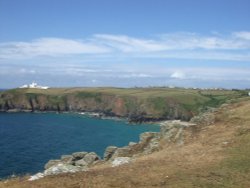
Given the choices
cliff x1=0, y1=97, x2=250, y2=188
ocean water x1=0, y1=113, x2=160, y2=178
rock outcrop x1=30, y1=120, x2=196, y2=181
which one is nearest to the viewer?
cliff x1=0, y1=97, x2=250, y2=188

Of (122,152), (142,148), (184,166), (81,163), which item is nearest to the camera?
(184,166)

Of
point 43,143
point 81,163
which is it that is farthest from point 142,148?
point 43,143

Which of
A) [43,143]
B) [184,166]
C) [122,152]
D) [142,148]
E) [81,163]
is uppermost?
[184,166]

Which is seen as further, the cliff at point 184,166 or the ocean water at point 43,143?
the ocean water at point 43,143

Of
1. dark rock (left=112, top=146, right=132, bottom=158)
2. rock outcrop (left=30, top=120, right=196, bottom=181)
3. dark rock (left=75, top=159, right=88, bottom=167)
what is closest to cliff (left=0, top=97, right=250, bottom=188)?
rock outcrop (left=30, top=120, right=196, bottom=181)

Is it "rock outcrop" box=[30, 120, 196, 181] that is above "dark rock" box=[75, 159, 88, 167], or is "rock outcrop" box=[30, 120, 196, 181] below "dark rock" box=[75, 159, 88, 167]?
above

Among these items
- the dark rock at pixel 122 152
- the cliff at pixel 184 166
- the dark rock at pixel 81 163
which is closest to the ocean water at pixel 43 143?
the dark rock at pixel 81 163

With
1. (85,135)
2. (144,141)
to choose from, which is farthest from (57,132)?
(144,141)

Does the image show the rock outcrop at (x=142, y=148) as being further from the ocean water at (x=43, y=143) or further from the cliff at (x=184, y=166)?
the ocean water at (x=43, y=143)

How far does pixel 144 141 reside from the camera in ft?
197

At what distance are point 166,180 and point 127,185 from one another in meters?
3.04

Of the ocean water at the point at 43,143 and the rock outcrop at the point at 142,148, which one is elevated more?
the rock outcrop at the point at 142,148

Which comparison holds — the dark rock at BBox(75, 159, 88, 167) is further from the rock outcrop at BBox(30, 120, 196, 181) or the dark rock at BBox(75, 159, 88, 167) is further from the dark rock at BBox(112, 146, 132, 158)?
the dark rock at BBox(112, 146, 132, 158)

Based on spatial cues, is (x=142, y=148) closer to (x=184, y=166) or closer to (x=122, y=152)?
(x=122, y=152)
